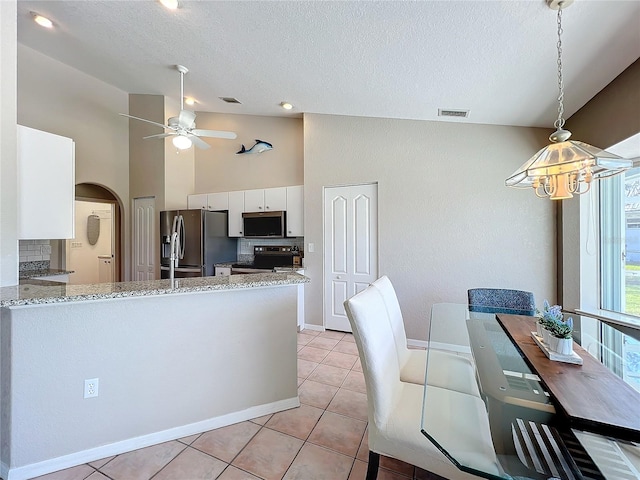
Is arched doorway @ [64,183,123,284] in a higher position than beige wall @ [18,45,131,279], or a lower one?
lower

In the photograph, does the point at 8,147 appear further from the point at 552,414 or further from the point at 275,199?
the point at 552,414

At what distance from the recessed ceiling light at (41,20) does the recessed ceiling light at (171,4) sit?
180 centimetres

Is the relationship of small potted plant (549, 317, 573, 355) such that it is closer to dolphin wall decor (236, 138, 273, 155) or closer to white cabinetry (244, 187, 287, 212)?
white cabinetry (244, 187, 287, 212)

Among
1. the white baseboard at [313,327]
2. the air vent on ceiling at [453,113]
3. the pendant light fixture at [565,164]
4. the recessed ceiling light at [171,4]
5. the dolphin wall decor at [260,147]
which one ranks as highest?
the recessed ceiling light at [171,4]

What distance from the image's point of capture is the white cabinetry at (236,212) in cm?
452

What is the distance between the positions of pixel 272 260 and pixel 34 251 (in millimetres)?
2984

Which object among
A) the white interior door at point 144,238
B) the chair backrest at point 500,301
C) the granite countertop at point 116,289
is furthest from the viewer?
the white interior door at point 144,238

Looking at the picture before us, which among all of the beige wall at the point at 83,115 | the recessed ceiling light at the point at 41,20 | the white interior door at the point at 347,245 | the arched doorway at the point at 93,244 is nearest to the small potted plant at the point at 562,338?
the white interior door at the point at 347,245

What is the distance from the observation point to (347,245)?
3809 mm

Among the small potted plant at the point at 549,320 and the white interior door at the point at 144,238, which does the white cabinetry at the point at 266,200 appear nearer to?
the white interior door at the point at 144,238

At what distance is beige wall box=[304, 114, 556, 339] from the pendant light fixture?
1512mm

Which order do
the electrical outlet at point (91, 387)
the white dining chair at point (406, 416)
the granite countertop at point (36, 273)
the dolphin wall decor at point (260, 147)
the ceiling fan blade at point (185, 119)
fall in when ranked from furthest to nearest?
the dolphin wall decor at point (260, 147) → the granite countertop at point (36, 273) → the ceiling fan blade at point (185, 119) → the electrical outlet at point (91, 387) → the white dining chair at point (406, 416)

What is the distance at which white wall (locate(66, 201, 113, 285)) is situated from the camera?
229 inches

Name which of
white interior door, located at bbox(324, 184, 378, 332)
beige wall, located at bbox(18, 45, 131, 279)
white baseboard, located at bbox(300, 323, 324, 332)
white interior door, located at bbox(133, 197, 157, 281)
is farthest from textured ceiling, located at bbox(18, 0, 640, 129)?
white baseboard, located at bbox(300, 323, 324, 332)
